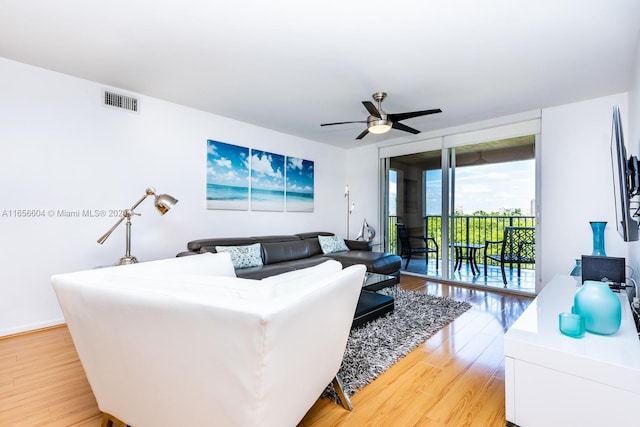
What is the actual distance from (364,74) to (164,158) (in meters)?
2.47

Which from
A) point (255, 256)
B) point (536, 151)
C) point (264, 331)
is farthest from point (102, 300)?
point (536, 151)

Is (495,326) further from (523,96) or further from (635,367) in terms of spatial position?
(523,96)

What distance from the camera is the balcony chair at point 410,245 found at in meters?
4.94

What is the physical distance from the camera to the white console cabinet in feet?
4.00

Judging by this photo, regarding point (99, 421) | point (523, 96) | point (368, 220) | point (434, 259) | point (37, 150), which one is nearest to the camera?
point (99, 421)

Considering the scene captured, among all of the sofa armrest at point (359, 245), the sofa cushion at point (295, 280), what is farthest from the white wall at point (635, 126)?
the sofa armrest at point (359, 245)

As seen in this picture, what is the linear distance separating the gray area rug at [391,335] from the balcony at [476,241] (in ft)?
4.21

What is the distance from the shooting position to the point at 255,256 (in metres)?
3.65

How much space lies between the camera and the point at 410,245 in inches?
202

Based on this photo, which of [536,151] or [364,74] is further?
[536,151]

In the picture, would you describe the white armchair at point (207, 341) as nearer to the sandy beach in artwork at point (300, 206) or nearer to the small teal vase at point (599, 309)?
the small teal vase at point (599, 309)

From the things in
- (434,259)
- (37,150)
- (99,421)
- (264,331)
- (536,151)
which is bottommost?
(99,421)

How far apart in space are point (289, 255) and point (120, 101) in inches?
105

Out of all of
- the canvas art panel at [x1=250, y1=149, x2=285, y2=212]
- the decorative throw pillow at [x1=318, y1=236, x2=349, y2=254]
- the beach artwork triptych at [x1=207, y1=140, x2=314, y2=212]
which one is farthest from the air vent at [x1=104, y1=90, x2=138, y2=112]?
the decorative throw pillow at [x1=318, y1=236, x2=349, y2=254]
